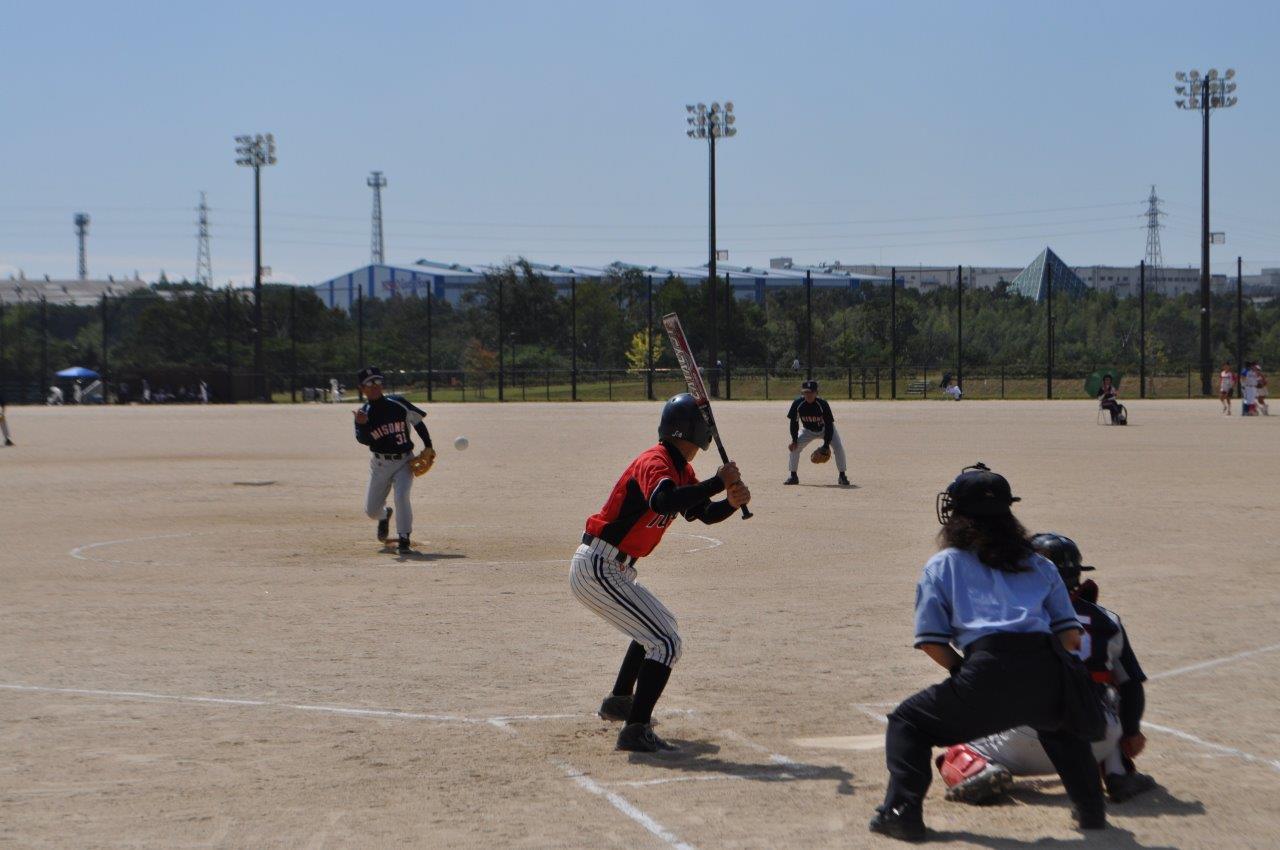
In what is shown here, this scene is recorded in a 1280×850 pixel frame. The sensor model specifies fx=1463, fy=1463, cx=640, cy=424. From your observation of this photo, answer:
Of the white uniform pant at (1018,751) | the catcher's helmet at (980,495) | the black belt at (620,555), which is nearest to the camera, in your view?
the catcher's helmet at (980,495)

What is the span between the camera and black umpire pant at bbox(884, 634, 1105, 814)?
541 cm

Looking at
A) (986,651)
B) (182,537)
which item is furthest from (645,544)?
(182,537)

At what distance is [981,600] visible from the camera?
18.0 feet

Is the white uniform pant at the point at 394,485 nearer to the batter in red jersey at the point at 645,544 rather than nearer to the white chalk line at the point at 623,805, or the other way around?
the batter in red jersey at the point at 645,544

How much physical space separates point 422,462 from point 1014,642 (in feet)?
32.5

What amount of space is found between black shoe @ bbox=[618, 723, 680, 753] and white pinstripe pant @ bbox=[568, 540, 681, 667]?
1.11 ft

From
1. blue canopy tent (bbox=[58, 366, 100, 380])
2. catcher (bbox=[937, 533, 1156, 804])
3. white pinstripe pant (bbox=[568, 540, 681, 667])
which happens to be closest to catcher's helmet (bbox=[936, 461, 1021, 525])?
catcher (bbox=[937, 533, 1156, 804])

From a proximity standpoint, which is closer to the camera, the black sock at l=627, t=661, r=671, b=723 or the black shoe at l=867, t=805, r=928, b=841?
the black shoe at l=867, t=805, r=928, b=841

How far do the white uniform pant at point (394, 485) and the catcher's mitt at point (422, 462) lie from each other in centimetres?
5

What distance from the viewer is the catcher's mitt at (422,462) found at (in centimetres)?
1460

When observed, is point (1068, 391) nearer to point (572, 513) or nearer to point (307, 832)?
point (572, 513)

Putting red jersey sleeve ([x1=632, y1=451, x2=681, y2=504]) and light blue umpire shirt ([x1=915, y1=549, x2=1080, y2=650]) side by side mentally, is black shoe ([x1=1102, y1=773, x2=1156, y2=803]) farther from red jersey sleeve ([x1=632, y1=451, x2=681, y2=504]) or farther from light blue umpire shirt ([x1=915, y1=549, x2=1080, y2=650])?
red jersey sleeve ([x1=632, y1=451, x2=681, y2=504])

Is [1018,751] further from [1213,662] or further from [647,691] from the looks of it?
[1213,662]

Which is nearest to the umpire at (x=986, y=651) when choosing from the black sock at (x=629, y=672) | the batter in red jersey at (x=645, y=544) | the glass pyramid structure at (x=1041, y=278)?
the batter in red jersey at (x=645, y=544)
